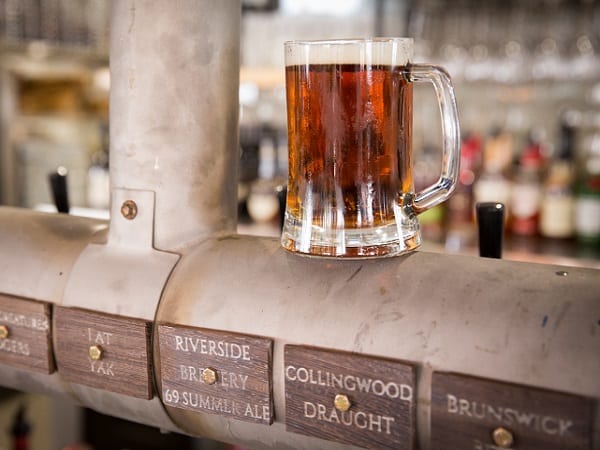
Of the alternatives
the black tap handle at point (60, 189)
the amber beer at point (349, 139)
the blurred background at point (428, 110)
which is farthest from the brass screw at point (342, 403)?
the blurred background at point (428, 110)

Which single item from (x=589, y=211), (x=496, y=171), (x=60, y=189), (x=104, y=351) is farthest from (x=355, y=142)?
(x=496, y=171)

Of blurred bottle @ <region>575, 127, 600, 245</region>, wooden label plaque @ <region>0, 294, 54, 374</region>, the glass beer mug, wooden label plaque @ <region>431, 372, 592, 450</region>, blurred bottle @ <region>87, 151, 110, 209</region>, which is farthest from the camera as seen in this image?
blurred bottle @ <region>87, 151, 110, 209</region>

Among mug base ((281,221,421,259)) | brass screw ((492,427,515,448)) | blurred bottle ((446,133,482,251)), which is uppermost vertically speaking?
mug base ((281,221,421,259))

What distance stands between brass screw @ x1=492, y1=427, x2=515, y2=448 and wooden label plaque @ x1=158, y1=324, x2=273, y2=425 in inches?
6.1

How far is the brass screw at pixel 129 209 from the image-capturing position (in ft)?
1.96

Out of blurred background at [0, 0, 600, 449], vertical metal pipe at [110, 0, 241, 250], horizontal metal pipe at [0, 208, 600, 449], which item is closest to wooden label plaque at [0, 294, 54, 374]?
horizontal metal pipe at [0, 208, 600, 449]

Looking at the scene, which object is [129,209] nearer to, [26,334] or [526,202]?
[26,334]

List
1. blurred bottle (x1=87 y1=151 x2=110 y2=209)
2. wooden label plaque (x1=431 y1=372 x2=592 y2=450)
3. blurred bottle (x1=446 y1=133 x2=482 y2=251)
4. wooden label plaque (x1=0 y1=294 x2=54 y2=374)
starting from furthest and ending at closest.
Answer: blurred bottle (x1=87 y1=151 x2=110 y2=209)
blurred bottle (x1=446 y1=133 x2=482 y2=251)
wooden label plaque (x1=0 y1=294 x2=54 y2=374)
wooden label plaque (x1=431 y1=372 x2=592 y2=450)

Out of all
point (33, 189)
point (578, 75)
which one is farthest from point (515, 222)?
point (33, 189)

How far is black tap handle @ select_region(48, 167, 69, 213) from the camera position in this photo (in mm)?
741

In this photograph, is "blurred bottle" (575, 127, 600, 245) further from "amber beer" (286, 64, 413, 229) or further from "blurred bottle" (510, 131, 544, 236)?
"amber beer" (286, 64, 413, 229)

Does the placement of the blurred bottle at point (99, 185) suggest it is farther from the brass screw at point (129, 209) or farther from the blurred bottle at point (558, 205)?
the brass screw at point (129, 209)

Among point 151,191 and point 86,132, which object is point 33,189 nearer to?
point 86,132

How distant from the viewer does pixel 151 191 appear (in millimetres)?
588
